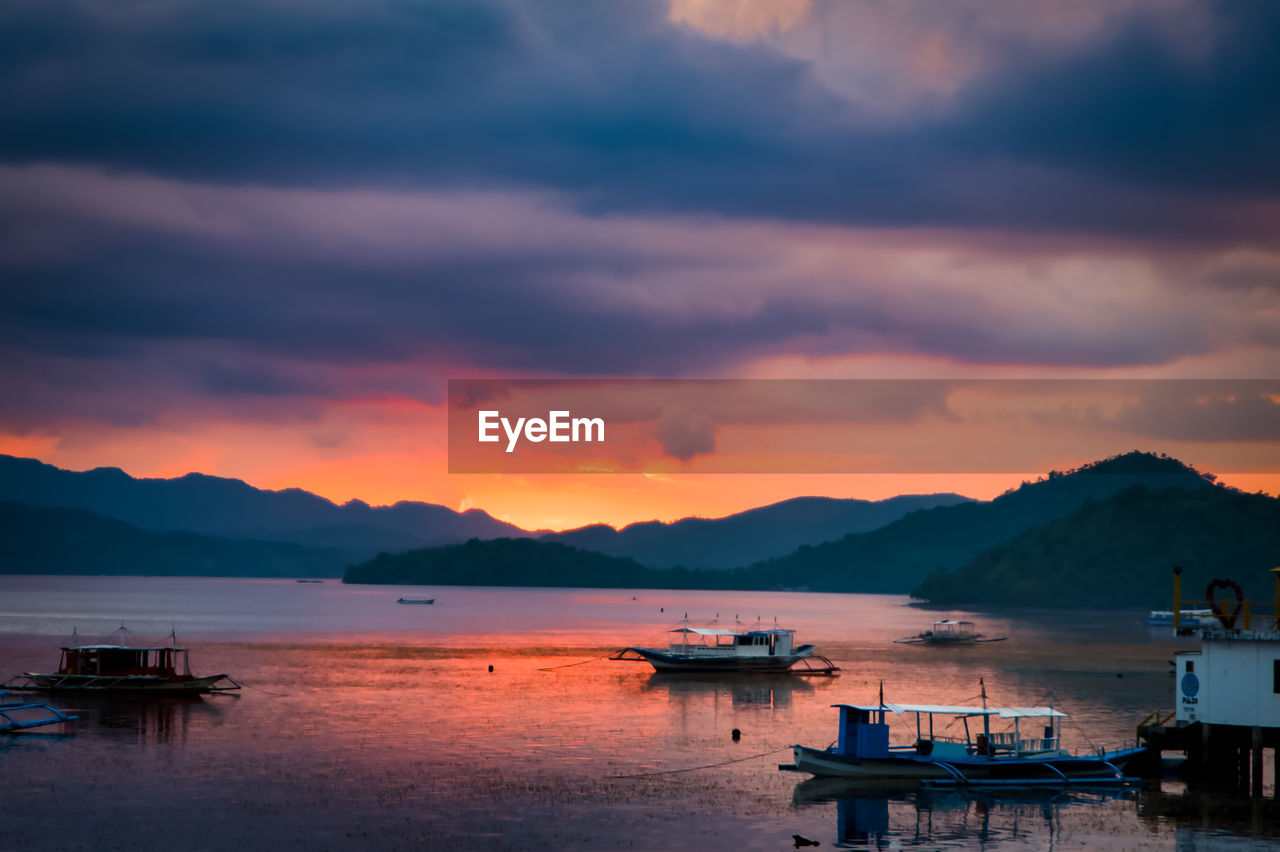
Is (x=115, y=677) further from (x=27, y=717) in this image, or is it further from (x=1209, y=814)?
(x=1209, y=814)

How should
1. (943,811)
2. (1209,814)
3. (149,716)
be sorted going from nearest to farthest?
1. (1209,814)
2. (943,811)
3. (149,716)

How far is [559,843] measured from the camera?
4425cm

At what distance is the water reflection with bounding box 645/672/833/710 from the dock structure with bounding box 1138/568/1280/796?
36.9 metres

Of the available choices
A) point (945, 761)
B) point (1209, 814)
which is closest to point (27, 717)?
point (945, 761)

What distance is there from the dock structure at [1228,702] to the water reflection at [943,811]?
12.2 feet

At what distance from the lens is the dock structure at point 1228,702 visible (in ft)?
176

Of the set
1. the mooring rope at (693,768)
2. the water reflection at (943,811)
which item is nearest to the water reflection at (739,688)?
the mooring rope at (693,768)

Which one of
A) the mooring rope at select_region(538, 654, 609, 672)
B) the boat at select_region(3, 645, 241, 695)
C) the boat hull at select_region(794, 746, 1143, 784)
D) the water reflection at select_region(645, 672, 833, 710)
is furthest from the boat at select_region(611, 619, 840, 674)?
the boat hull at select_region(794, 746, 1143, 784)

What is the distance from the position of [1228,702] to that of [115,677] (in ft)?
226

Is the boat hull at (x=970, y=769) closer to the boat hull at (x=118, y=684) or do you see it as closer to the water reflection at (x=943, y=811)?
the water reflection at (x=943, y=811)

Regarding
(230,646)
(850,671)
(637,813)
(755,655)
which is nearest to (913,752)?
(637,813)

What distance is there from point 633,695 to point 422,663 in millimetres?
38515

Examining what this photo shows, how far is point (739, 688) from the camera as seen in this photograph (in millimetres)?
105375

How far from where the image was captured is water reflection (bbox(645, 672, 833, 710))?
311 feet
